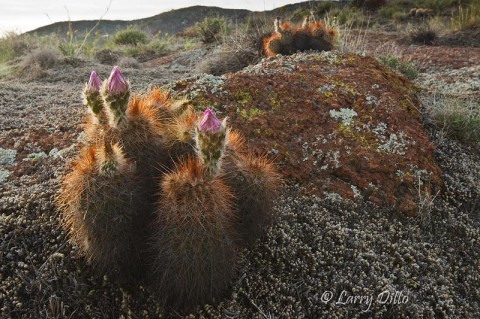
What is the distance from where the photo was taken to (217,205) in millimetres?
1888

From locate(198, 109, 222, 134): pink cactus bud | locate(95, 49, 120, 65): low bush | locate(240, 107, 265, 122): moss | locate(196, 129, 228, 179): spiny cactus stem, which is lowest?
locate(240, 107, 265, 122): moss

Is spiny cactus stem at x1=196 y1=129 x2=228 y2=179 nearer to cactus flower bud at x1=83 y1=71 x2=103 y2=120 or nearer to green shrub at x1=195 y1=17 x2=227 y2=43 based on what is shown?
cactus flower bud at x1=83 y1=71 x2=103 y2=120

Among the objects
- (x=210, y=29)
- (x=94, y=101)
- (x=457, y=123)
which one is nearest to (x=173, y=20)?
(x=210, y=29)

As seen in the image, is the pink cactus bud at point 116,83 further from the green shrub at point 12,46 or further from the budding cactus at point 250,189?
the green shrub at point 12,46

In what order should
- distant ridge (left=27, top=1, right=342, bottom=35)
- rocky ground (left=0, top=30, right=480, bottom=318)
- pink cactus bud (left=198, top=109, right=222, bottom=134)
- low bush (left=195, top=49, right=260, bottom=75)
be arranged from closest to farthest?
pink cactus bud (left=198, top=109, right=222, bottom=134)
rocky ground (left=0, top=30, right=480, bottom=318)
low bush (left=195, top=49, right=260, bottom=75)
distant ridge (left=27, top=1, right=342, bottom=35)

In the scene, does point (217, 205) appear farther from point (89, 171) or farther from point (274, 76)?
point (274, 76)

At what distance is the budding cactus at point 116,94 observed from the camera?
1.83 metres

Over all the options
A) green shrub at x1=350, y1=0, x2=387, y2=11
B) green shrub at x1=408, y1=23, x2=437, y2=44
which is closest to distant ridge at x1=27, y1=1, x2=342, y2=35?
green shrub at x1=350, y1=0, x2=387, y2=11

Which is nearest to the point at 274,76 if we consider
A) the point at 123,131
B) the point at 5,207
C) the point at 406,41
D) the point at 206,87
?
the point at 206,87

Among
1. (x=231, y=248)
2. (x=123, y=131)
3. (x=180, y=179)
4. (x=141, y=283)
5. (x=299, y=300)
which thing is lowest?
(x=299, y=300)

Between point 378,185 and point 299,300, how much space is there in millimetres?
1277

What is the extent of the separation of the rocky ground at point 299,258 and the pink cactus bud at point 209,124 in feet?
3.06

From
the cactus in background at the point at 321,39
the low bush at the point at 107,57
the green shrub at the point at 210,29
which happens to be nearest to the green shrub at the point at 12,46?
the low bush at the point at 107,57

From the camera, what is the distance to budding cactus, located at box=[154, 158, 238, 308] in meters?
1.83
